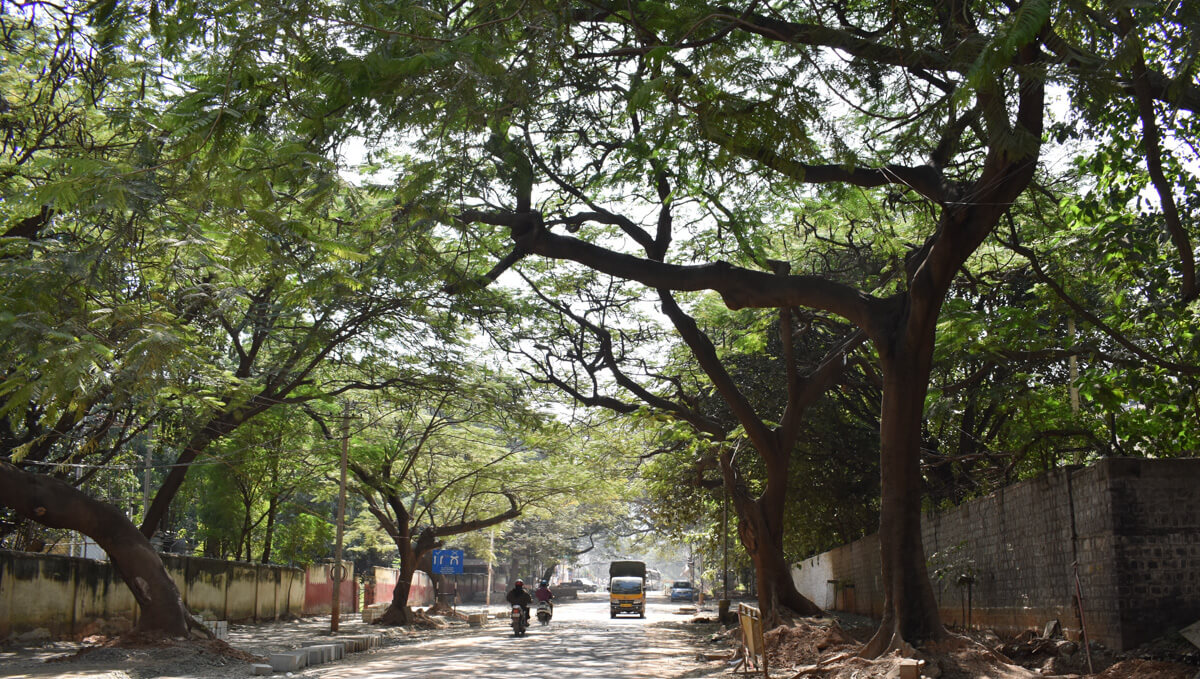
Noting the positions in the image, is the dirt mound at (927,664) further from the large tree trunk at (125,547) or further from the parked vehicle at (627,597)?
the parked vehicle at (627,597)

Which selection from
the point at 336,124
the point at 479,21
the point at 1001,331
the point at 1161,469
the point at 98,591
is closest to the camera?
the point at 336,124

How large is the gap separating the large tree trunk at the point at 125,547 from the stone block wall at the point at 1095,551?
1171 centimetres

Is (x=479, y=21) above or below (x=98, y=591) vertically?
above

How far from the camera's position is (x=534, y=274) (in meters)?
18.9

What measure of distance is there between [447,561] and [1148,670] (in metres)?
29.6

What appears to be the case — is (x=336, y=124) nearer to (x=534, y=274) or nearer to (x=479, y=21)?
(x=479, y=21)

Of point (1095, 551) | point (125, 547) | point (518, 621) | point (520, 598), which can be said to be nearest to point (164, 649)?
point (125, 547)

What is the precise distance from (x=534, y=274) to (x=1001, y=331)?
29.8 feet

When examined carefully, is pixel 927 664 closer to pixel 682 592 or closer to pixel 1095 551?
pixel 1095 551

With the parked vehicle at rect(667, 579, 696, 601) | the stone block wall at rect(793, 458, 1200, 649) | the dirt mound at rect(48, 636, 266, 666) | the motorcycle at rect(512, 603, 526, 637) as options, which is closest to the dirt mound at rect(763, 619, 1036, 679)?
the stone block wall at rect(793, 458, 1200, 649)

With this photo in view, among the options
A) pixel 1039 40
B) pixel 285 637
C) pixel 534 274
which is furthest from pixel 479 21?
pixel 285 637

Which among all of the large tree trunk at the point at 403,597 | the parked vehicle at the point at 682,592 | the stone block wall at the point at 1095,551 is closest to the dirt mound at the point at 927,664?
the stone block wall at the point at 1095,551

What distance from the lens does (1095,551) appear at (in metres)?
9.71

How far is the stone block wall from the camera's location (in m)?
9.10
